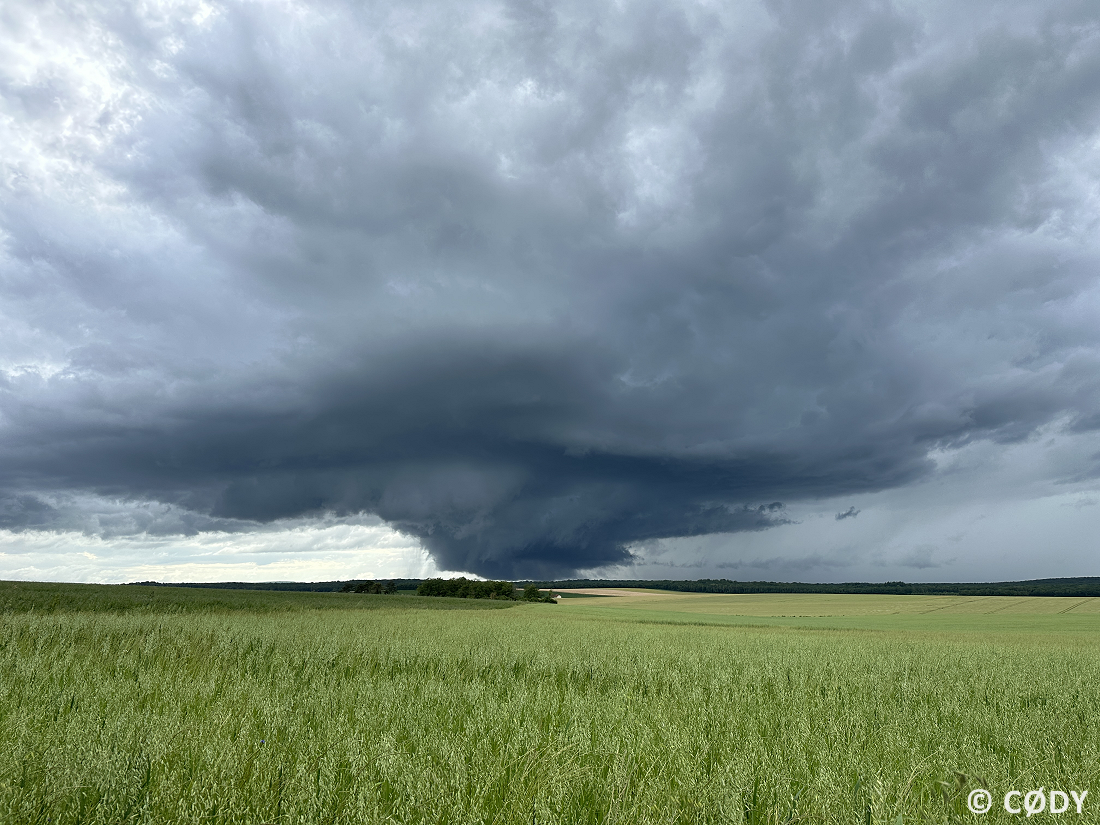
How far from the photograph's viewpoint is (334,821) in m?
3.76

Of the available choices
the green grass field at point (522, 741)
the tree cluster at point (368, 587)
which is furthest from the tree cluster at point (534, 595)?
the green grass field at point (522, 741)

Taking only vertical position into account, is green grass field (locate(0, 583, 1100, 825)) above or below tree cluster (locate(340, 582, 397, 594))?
above

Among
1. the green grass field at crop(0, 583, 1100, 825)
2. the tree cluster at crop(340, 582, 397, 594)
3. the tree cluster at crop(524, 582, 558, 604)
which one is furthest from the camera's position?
the tree cluster at crop(340, 582, 397, 594)

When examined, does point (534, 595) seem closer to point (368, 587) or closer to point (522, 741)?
point (368, 587)

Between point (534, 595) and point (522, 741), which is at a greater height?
point (522, 741)

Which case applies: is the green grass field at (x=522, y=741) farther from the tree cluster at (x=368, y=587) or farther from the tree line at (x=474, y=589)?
the tree cluster at (x=368, y=587)

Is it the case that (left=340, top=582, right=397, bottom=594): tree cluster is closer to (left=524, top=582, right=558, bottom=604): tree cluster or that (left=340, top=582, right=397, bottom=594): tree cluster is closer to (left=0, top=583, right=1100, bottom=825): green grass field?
(left=524, top=582, right=558, bottom=604): tree cluster

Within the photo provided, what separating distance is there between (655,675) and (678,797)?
7242 millimetres

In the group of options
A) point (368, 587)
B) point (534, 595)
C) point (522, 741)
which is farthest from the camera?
point (368, 587)

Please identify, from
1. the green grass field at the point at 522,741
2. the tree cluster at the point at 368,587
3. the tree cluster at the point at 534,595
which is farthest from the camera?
the tree cluster at the point at 368,587

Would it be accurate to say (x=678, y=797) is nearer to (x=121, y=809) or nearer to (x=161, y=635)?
(x=121, y=809)

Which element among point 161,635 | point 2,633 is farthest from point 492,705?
point 2,633

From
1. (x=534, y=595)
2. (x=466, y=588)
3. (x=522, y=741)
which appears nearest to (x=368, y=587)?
(x=466, y=588)

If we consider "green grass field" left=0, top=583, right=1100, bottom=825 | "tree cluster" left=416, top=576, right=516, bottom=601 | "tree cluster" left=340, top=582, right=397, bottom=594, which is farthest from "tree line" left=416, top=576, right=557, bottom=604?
"green grass field" left=0, top=583, right=1100, bottom=825
